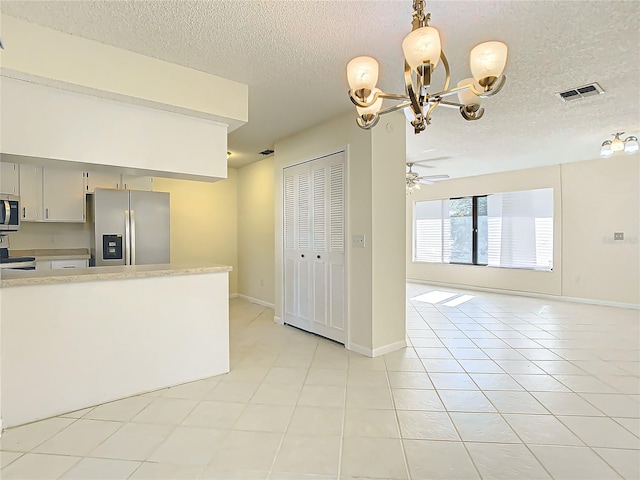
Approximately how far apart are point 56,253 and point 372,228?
13.5 ft

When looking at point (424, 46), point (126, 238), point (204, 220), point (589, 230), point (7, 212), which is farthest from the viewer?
point (204, 220)

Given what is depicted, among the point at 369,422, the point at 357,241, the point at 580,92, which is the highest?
the point at 580,92

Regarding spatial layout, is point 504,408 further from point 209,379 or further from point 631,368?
point 209,379

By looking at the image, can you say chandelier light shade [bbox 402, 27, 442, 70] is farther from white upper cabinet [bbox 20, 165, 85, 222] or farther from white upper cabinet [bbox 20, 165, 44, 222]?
white upper cabinet [bbox 20, 165, 44, 222]

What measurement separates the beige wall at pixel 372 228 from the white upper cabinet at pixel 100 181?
10.2ft

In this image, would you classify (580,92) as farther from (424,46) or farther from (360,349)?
(360,349)

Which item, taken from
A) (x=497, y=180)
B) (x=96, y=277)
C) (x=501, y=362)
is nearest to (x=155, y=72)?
(x=96, y=277)

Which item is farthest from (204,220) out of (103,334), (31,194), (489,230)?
(489,230)

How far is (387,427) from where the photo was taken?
2094 mm

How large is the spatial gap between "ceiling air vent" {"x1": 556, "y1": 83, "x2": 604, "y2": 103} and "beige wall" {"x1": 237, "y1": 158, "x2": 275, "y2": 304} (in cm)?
378

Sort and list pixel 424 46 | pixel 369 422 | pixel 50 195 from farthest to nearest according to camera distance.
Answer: pixel 50 195 → pixel 369 422 → pixel 424 46

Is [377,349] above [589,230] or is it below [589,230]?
below

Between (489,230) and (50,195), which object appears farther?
(489,230)

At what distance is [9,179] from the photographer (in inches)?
161
